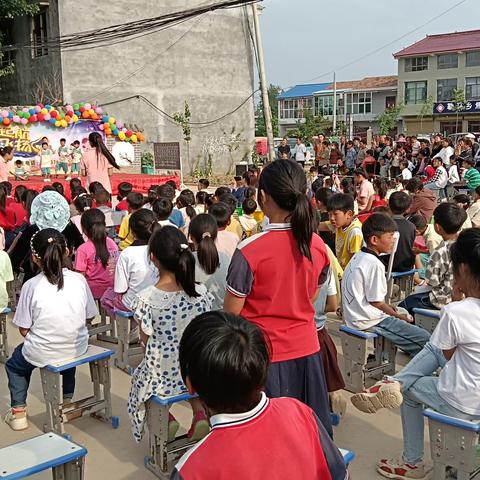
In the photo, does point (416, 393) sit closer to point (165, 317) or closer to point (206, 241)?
point (165, 317)

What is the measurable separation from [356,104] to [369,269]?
170 feet

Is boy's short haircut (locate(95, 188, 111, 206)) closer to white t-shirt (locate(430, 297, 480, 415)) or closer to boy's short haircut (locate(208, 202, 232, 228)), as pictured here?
boy's short haircut (locate(208, 202, 232, 228))

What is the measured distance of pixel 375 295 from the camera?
389cm

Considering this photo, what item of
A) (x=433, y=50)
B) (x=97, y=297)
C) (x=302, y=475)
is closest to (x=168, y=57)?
(x=97, y=297)

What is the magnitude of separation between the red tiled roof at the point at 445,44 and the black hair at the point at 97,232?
138 ft

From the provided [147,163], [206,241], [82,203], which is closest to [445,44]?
[147,163]

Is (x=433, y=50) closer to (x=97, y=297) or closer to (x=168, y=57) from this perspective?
(x=168, y=57)

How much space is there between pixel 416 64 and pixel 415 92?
6.71ft

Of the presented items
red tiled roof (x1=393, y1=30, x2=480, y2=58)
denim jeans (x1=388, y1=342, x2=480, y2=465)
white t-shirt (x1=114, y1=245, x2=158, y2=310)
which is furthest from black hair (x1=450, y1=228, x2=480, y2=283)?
red tiled roof (x1=393, y1=30, x2=480, y2=58)

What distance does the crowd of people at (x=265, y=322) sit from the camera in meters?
1.47

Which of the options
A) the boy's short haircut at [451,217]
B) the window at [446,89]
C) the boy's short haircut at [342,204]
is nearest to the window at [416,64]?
the window at [446,89]

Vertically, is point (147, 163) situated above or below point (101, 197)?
above

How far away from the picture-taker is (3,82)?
22.0m

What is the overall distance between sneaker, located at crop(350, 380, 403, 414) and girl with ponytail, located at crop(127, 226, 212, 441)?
2.86 ft
